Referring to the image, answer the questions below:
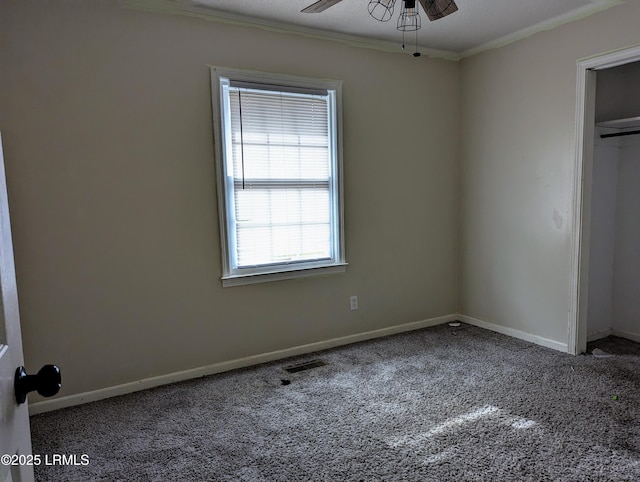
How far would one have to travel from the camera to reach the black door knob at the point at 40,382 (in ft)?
2.69

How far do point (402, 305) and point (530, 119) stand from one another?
1948 mm

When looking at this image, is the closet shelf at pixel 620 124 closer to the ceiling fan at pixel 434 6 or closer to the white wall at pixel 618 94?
the white wall at pixel 618 94

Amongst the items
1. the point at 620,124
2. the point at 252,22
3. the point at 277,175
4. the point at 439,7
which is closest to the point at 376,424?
the point at 277,175

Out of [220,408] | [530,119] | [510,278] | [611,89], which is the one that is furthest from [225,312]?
[611,89]

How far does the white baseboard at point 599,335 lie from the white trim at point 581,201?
0.35 m

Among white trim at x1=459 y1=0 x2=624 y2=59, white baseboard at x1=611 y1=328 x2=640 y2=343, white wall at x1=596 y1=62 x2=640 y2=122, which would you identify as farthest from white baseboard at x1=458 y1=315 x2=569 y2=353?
white trim at x1=459 y1=0 x2=624 y2=59

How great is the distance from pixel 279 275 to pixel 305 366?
→ 723 mm

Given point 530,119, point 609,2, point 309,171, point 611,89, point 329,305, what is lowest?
point 329,305

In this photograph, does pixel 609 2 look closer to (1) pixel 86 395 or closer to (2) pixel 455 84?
(2) pixel 455 84

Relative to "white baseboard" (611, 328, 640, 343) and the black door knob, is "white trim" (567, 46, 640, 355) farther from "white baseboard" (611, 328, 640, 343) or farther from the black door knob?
the black door knob

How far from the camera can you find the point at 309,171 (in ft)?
11.6

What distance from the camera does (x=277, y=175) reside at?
11.2 ft

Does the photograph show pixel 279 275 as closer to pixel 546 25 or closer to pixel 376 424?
pixel 376 424

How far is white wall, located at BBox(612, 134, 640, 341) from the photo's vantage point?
369cm
